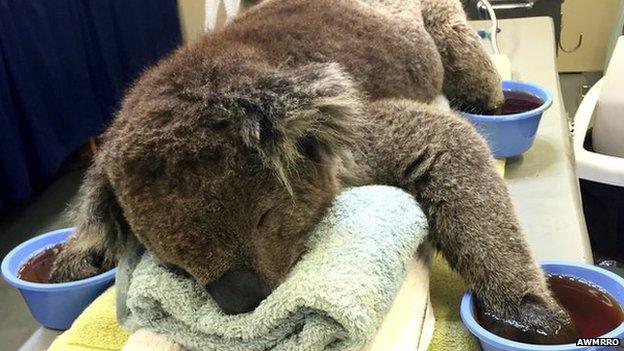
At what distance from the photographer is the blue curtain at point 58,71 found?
2.36 metres

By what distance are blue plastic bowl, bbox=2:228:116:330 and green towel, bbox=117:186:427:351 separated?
23cm

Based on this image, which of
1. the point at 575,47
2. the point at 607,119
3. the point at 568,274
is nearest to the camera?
the point at 568,274

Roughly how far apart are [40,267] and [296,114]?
651 mm

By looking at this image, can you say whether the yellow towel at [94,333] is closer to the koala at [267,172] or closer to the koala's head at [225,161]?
the koala at [267,172]

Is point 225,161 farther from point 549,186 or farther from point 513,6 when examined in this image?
point 513,6

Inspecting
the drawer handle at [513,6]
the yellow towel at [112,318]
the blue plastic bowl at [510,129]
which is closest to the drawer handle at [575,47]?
the drawer handle at [513,6]

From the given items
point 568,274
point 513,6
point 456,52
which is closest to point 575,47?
point 513,6

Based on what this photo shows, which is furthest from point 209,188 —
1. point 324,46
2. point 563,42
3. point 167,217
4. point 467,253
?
point 563,42

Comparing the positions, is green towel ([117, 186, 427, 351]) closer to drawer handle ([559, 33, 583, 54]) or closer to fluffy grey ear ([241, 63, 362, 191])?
fluffy grey ear ([241, 63, 362, 191])

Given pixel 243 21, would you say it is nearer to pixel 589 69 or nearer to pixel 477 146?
pixel 477 146

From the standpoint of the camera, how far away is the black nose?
70 cm

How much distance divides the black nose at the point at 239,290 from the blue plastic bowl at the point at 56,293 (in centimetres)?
42

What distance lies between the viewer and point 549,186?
133 centimetres

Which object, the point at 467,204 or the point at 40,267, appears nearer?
the point at 467,204
